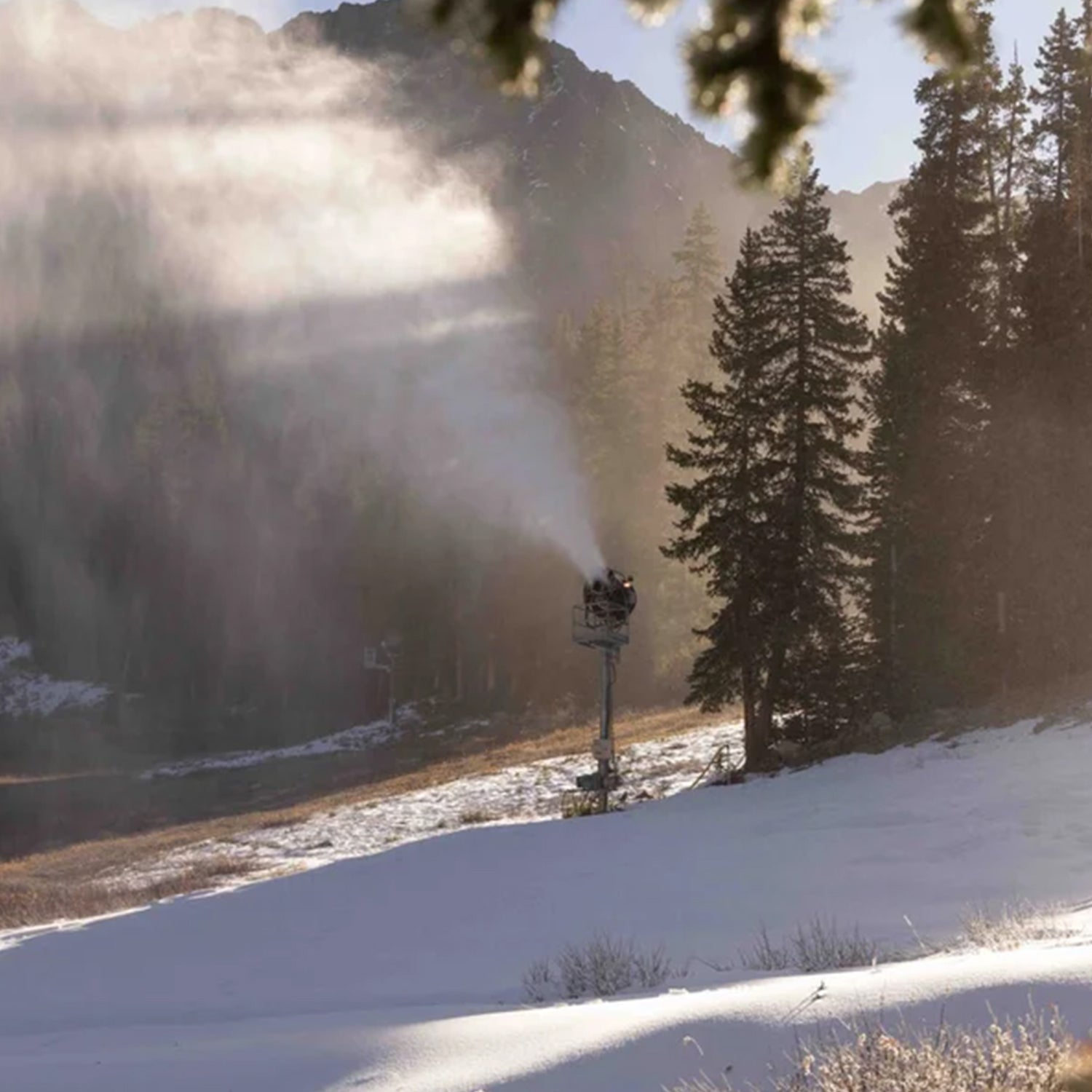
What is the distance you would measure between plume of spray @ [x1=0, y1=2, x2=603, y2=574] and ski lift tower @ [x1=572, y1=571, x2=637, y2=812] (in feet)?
77.2

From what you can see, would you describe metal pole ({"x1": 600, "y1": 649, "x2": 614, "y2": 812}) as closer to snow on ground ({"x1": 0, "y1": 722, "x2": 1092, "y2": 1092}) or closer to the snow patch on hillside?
snow on ground ({"x1": 0, "y1": 722, "x2": 1092, "y2": 1092})

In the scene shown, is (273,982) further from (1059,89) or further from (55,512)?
(55,512)

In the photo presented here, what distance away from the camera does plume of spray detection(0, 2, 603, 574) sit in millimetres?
64812

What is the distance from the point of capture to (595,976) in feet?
27.1

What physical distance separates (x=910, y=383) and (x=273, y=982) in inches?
749

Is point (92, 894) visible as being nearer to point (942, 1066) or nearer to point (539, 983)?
point (539, 983)

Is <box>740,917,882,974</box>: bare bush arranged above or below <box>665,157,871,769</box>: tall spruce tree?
below

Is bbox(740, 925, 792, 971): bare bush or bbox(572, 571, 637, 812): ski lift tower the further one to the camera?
bbox(572, 571, 637, 812): ski lift tower

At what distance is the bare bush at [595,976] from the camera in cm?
813

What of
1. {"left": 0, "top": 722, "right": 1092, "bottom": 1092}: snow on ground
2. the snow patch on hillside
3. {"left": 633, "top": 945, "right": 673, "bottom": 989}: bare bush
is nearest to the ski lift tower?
{"left": 0, "top": 722, "right": 1092, "bottom": 1092}: snow on ground

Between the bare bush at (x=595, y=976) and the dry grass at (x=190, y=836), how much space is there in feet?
32.6

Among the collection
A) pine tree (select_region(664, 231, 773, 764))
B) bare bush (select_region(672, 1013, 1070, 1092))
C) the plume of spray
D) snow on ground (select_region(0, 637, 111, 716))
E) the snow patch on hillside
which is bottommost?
the snow patch on hillside

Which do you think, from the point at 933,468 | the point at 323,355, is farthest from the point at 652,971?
the point at 323,355

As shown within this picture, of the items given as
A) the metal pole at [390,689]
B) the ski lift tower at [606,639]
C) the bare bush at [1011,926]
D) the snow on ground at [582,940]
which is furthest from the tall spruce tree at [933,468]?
the metal pole at [390,689]
